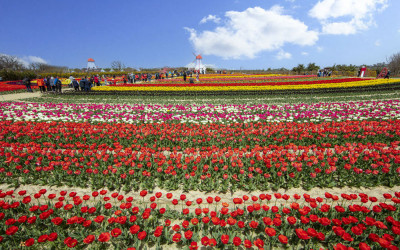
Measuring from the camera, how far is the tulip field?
2.96 m

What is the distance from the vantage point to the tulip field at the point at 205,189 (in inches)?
117

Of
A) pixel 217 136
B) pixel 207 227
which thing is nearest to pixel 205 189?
pixel 207 227

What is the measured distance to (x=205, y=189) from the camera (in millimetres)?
4520

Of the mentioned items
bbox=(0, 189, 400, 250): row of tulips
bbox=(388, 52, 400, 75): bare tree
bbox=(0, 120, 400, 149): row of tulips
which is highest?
bbox=(388, 52, 400, 75): bare tree

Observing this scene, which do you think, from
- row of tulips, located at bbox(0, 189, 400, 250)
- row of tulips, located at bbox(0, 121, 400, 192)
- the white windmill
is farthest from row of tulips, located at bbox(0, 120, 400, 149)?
the white windmill

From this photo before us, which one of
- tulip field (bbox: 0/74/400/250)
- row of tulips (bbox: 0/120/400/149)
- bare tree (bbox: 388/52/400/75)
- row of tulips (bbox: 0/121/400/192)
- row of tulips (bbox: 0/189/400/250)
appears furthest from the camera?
bare tree (bbox: 388/52/400/75)

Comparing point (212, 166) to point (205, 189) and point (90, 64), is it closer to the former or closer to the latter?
point (205, 189)

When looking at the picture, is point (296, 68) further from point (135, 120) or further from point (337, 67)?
point (135, 120)

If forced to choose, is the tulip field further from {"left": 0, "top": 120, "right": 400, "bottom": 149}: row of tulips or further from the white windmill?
the white windmill

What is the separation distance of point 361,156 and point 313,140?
5.00 ft

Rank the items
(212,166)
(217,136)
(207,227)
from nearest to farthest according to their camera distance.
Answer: (207,227) < (212,166) < (217,136)

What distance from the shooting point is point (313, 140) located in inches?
270

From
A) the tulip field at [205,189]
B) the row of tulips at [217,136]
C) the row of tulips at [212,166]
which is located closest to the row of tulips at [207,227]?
the tulip field at [205,189]

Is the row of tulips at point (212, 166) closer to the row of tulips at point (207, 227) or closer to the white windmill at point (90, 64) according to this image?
the row of tulips at point (207, 227)
